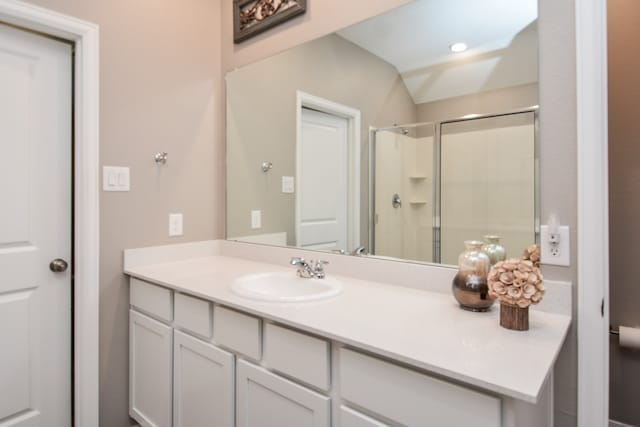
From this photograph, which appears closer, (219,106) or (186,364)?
(186,364)

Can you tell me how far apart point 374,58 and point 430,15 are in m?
0.29

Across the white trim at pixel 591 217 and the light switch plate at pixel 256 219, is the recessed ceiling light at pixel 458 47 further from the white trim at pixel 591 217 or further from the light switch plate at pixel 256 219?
the light switch plate at pixel 256 219

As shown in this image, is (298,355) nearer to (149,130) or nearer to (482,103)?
(482,103)

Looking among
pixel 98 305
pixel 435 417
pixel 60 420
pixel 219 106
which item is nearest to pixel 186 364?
pixel 98 305

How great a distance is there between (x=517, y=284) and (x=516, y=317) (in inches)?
3.5

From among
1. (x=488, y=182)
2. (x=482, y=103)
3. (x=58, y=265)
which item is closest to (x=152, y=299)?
(x=58, y=265)

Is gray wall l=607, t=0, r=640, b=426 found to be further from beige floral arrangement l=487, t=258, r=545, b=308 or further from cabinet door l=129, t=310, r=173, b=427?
cabinet door l=129, t=310, r=173, b=427

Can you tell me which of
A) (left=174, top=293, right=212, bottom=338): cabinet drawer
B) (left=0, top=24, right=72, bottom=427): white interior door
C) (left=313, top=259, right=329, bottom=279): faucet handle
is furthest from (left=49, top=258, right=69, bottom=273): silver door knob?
(left=313, top=259, right=329, bottom=279): faucet handle

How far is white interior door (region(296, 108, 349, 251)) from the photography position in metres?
1.72

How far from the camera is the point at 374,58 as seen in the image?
5.31 feet

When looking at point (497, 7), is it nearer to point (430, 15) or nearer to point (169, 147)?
point (430, 15)

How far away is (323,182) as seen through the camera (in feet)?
5.99

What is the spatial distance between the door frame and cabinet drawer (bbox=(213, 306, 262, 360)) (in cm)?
74

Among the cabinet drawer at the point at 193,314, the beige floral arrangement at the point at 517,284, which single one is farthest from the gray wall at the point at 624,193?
the cabinet drawer at the point at 193,314
